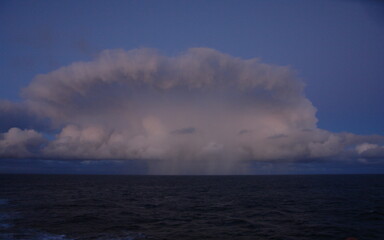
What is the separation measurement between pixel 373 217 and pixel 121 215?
3826 centimetres

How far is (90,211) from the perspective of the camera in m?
49.0

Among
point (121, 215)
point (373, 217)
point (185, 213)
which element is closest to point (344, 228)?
point (373, 217)

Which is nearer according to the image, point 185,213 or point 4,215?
point 4,215

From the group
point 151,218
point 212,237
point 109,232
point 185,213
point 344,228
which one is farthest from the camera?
point 185,213

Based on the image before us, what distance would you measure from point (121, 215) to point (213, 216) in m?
14.3

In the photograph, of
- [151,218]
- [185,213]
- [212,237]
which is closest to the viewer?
[212,237]

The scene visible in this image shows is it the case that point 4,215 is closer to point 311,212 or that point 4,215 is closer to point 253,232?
point 253,232

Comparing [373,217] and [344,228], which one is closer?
[344,228]

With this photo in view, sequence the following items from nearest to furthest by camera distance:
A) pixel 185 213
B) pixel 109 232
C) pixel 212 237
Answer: pixel 212 237
pixel 109 232
pixel 185 213

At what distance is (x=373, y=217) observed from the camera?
43250 mm

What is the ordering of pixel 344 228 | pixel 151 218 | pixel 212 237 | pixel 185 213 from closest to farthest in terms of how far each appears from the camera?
1. pixel 212 237
2. pixel 344 228
3. pixel 151 218
4. pixel 185 213

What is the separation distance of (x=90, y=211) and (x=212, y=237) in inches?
1049

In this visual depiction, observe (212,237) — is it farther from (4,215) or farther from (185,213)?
(4,215)

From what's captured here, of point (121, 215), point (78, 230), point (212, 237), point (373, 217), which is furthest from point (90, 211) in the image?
point (373, 217)
